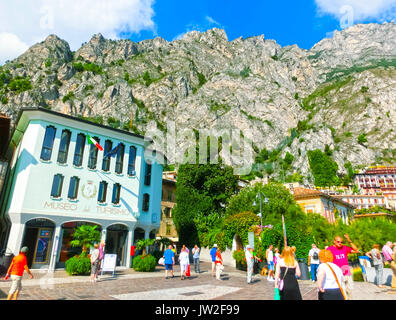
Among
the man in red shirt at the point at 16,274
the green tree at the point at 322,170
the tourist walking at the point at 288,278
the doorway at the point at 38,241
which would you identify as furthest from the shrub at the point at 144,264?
the green tree at the point at 322,170

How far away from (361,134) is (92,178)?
402ft

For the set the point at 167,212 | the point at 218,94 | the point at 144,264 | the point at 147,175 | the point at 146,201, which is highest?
the point at 218,94

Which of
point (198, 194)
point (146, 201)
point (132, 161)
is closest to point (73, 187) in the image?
point (132, 161)

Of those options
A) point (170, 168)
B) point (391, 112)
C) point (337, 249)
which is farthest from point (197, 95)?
point (337, 249)

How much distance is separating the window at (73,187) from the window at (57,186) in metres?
0.73

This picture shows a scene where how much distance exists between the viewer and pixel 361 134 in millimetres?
111125

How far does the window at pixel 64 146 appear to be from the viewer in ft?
67.0

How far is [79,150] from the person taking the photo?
21.5 meters

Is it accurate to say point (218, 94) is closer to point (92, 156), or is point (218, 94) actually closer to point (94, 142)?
point (92, 156)

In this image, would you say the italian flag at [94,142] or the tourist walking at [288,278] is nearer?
the tourist walking at [288,278]

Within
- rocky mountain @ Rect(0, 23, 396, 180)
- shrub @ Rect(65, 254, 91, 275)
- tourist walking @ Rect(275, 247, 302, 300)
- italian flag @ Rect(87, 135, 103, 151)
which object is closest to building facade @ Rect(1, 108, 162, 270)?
italian flag @ Rect(87, 135, 103, 151)

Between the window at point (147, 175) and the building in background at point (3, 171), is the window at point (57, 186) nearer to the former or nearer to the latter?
the building in background at point (3, 171)

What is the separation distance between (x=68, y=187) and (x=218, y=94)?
109m

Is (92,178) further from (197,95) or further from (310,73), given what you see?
(310,73)
